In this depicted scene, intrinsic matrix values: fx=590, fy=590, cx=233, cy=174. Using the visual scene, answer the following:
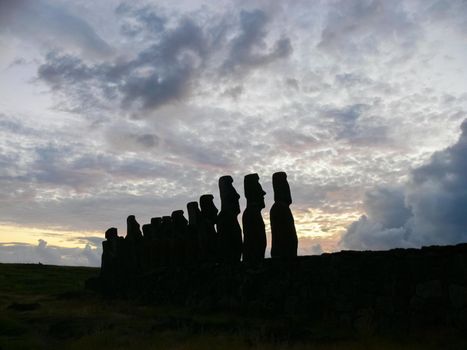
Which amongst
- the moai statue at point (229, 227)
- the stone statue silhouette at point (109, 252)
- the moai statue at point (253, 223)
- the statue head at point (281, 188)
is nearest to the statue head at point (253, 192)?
the moai statue at point (253, 223)

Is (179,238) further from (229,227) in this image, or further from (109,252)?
(109,252)

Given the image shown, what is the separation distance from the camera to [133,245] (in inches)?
1054

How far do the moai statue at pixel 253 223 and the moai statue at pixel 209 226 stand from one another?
2298mm

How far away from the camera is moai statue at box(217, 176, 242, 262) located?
59.5ft

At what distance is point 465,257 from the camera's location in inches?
408

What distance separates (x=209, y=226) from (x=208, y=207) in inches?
31.8

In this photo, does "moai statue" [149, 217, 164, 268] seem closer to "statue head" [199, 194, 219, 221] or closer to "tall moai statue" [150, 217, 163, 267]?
"tall moai statue" [150, 217, 163, 267]

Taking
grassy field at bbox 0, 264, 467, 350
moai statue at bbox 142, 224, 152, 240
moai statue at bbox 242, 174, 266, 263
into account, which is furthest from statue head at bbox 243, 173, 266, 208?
moai statue at bbox 142, 224, 152, 240

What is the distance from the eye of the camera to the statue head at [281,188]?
52.2ft

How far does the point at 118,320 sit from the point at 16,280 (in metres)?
26.6

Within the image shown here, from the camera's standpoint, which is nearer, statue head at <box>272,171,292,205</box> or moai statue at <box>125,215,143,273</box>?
statue head at <box>272,171,292,205</box>

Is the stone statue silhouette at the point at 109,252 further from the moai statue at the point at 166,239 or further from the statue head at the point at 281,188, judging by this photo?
the statue head at the point at 281,188

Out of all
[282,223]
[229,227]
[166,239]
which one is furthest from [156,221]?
[282,223]

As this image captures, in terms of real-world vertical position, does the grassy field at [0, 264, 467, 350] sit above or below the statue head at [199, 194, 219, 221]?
below
